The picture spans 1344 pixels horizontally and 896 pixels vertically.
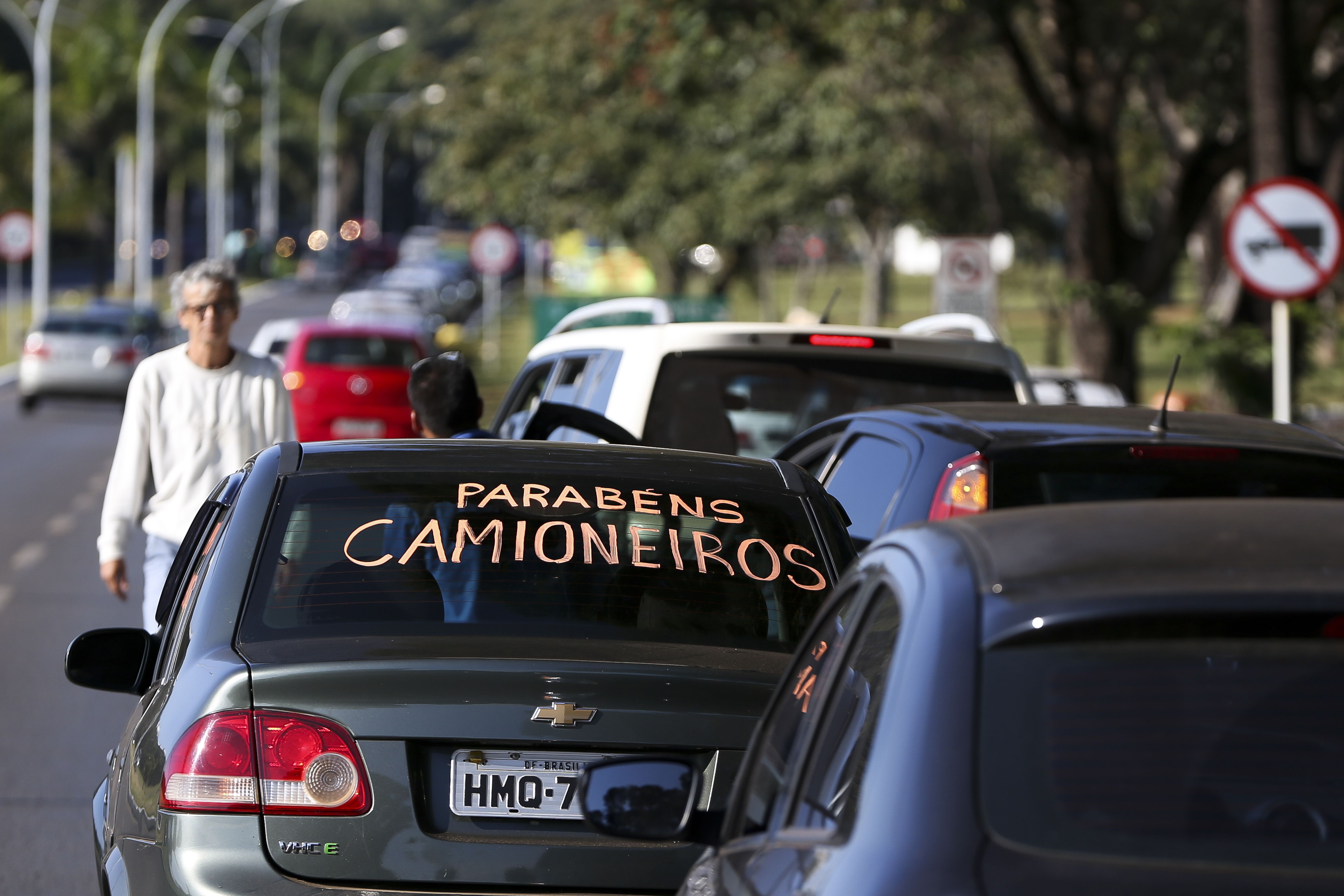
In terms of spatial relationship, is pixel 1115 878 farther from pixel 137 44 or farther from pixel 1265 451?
pixel 137 44

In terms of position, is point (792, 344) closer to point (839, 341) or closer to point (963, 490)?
point (839, 341)

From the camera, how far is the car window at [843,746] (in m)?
2.64

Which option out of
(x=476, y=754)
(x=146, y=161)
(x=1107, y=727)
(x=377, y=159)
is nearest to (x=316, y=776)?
(x=476, y=754)

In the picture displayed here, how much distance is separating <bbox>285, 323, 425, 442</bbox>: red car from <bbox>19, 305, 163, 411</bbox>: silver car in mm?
7740

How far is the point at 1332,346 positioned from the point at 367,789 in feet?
52.5

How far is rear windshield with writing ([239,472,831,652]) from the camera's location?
4.24 m

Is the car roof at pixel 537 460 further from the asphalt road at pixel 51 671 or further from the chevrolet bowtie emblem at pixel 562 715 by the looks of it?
the asphalt road at pixel 51 671

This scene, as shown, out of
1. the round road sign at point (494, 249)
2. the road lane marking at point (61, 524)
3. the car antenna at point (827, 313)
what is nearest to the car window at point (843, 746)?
the car antenna at point (827, 313)

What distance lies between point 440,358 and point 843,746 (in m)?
4.23

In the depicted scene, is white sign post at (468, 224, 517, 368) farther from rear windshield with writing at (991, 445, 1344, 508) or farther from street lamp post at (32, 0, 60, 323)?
rear windshield with writing at (991, 445, 1344, 508)

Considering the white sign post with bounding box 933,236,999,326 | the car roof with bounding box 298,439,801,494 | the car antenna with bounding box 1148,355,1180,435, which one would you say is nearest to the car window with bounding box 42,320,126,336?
the white sign post with bounding box 933,236,999,326


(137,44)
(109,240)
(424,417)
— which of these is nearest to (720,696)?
(424,417)

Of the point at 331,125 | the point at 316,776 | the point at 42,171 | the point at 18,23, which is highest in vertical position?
the point at 18,23

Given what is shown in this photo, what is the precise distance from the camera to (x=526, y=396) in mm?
9906
